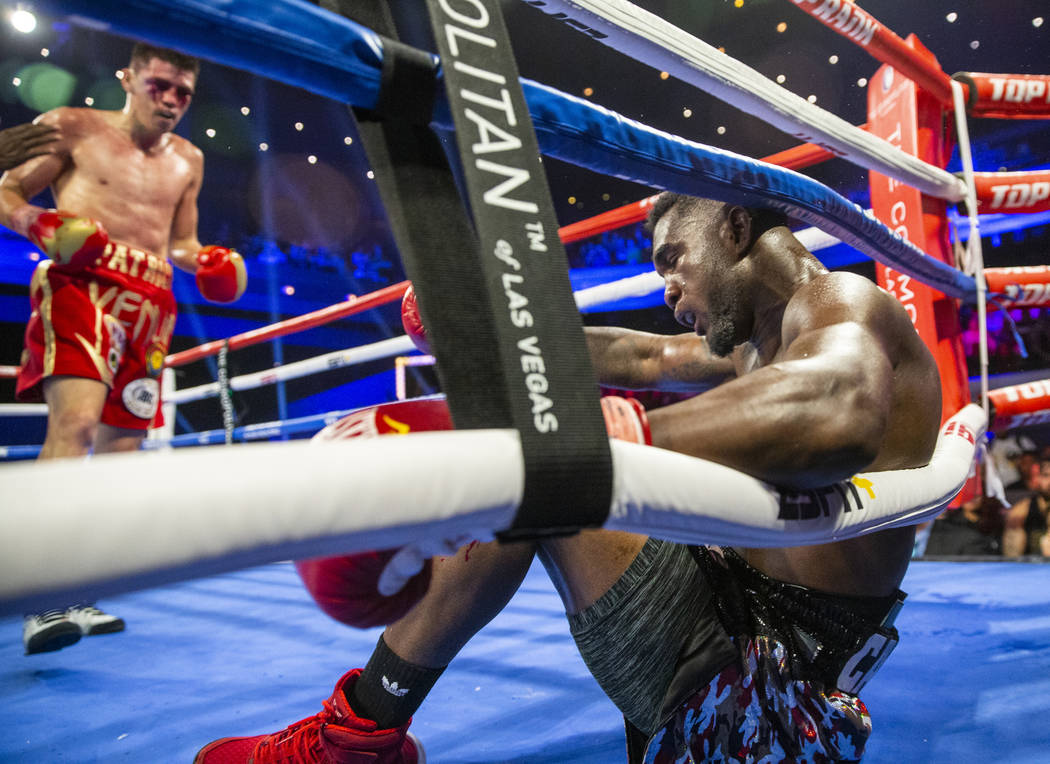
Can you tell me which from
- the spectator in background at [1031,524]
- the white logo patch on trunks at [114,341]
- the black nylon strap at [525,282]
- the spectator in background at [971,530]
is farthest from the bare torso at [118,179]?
the spectator in background at [1031,524]

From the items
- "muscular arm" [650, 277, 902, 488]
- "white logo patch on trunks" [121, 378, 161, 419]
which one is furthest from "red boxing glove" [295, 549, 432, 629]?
"white logo patch on trunks" [121, 378, 161, 419]

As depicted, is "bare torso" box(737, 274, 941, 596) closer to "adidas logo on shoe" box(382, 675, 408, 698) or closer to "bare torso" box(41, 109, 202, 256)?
"adidas logo on shoe" box(382, 675, 408, 698)

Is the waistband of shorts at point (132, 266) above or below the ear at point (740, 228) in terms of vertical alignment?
above

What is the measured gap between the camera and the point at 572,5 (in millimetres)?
792

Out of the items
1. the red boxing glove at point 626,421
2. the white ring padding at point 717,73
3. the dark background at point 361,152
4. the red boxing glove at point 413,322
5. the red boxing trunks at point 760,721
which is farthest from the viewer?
the dark background at point 361,152

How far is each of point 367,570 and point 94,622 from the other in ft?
5.94

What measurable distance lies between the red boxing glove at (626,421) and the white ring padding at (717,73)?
1.64ft

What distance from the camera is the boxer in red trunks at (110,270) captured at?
5.51 ft

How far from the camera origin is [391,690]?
861mm

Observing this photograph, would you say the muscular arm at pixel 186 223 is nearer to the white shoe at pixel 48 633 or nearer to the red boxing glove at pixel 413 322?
the white shoe at pixel 48 633

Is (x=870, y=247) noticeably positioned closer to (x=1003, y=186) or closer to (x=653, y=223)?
(x=653, y=223)

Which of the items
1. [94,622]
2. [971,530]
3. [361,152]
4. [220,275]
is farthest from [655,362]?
[361,152]

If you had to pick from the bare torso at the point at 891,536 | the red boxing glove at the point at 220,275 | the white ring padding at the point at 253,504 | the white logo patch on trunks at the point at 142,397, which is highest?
the red boxing glove at the point at 220,275

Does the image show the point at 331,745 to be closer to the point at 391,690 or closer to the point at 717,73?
the point at 391,690
